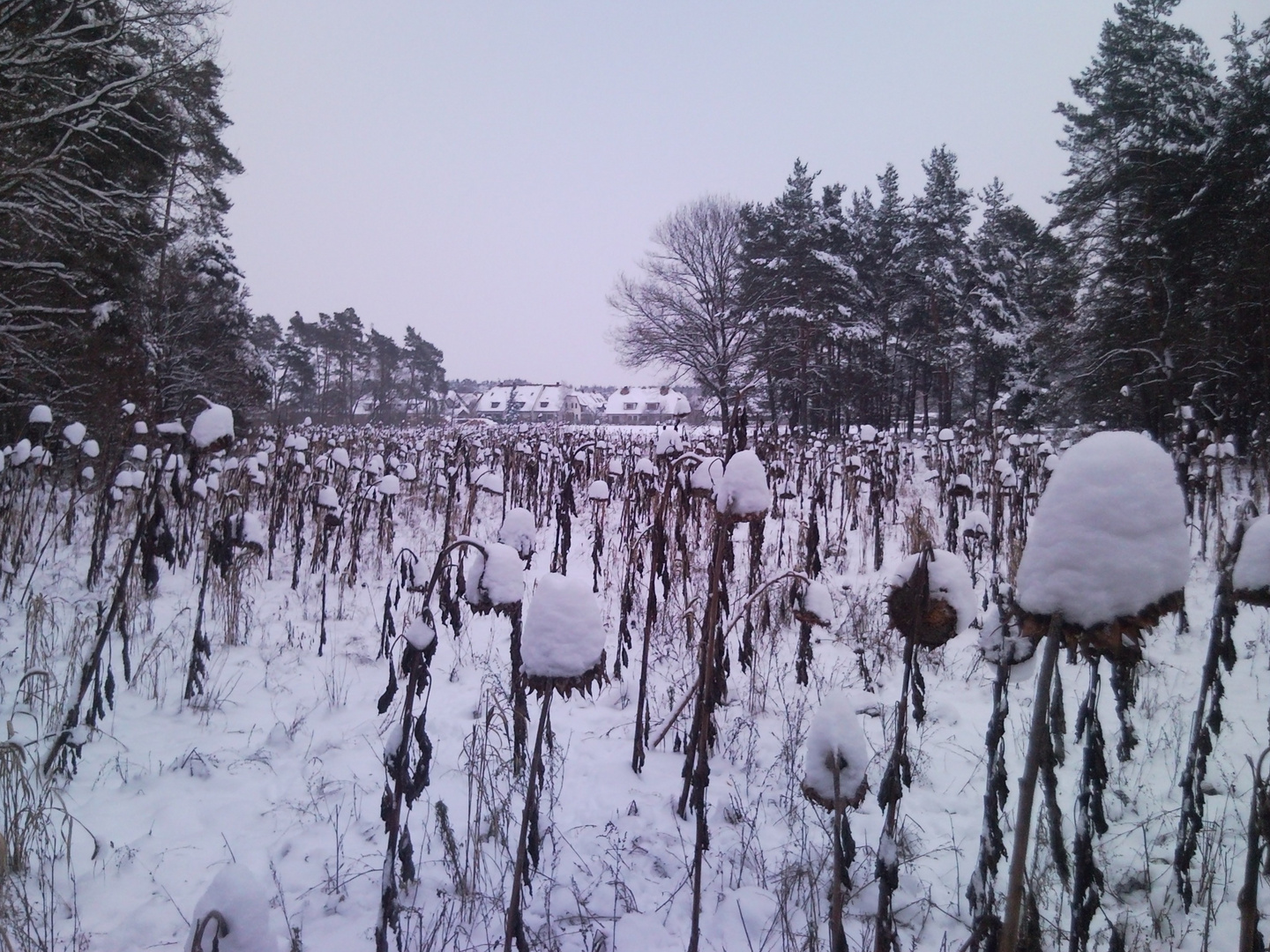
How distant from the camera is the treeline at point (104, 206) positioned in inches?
255

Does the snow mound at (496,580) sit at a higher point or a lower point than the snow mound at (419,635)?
higher

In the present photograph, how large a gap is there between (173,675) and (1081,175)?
71.1 feet

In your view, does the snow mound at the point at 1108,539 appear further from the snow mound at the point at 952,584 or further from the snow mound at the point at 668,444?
the snow mound at the point at 668,444

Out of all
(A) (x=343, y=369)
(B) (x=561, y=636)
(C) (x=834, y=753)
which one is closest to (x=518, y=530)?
(B) (x=561, y=636)

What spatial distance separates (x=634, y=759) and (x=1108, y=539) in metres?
2.38

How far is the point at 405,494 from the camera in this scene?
417 inches

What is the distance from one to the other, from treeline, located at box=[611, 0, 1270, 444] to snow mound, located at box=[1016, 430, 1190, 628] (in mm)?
3003

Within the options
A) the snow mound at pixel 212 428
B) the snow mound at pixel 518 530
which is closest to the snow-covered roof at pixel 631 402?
the snow mound at pixel 212 428

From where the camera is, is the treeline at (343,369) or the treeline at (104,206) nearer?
the treeline at (104,206)

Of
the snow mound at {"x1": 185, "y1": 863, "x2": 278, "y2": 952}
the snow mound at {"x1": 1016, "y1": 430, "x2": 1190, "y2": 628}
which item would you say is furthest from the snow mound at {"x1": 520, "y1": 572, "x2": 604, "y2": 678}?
the snow mound at {"x1": 1016, "y1": 430, "x2": 1190, "y2": 628}

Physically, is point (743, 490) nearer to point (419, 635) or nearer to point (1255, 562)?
point (419, 635)

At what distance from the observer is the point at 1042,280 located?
1864cm

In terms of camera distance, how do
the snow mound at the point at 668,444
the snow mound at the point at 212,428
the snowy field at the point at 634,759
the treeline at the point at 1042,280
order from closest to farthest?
1. the snowy field at the point at 634,759
2. the snow mound at the point at 212,428
3. the snow mound at the point at 668,444
4. the treeline at the point at 1042,280

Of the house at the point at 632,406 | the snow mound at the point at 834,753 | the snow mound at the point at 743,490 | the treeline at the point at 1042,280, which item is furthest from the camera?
the house at the point at 632,406
